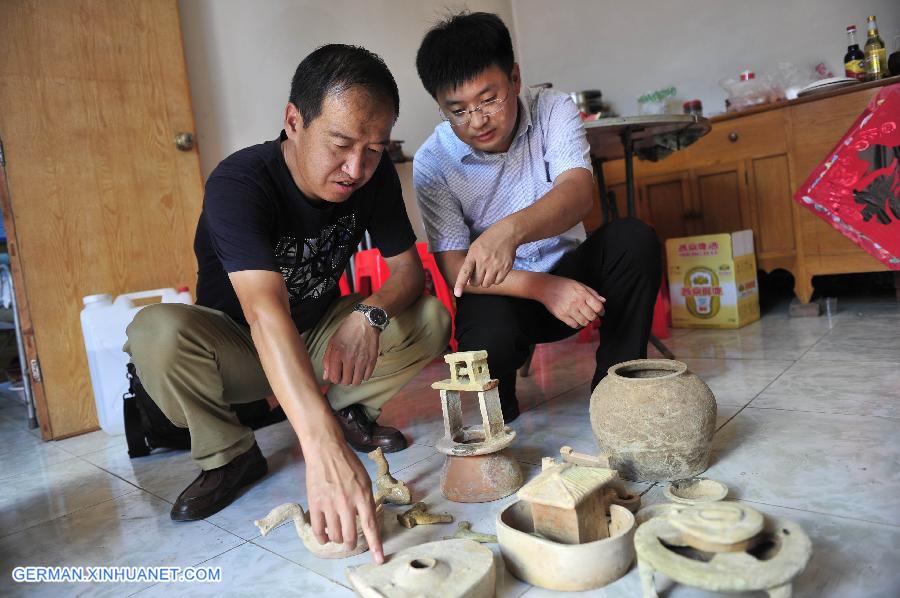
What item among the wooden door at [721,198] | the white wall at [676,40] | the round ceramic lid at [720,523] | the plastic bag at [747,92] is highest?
the white wall at [676,40]

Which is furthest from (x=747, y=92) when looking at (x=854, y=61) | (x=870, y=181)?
(x=870, y=181)

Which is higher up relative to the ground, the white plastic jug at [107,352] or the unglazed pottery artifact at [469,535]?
the white plastic jug at [107,352]

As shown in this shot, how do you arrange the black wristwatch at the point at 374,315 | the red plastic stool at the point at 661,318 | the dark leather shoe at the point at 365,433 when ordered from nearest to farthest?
the black wristwatch at the point at 374,315
the dark leather shoe at the point at 365,433
the red plastic stool at the point at 661,318

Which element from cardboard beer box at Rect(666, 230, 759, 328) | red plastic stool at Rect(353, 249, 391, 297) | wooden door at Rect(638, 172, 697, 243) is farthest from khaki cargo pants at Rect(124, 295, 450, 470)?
wooden door at Rect(638, 172, 697, 243)

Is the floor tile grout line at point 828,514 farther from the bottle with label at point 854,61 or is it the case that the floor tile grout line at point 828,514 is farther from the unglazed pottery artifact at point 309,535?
the bottle with label at point 854,61

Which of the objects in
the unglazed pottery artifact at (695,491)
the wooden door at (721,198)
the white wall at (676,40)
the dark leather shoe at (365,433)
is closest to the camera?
the unglazed pottery artifact at (695,491)

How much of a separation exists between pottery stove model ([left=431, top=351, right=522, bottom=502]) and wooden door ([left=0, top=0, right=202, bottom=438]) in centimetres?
170

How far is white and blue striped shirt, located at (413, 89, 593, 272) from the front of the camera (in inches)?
66.5

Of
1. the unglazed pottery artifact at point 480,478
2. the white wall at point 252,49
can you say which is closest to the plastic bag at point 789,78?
the white wall at point 252,49

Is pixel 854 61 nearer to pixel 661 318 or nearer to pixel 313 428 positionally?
pixel 661 318

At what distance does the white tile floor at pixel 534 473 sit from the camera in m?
0.99

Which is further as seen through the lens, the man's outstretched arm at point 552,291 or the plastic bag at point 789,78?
the plastic bag at point 789,78

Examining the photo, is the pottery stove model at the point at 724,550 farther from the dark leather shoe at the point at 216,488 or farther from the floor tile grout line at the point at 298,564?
the dark leather shoe at the point at 216,488

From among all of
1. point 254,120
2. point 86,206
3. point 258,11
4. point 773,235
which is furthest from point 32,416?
point 773,235
